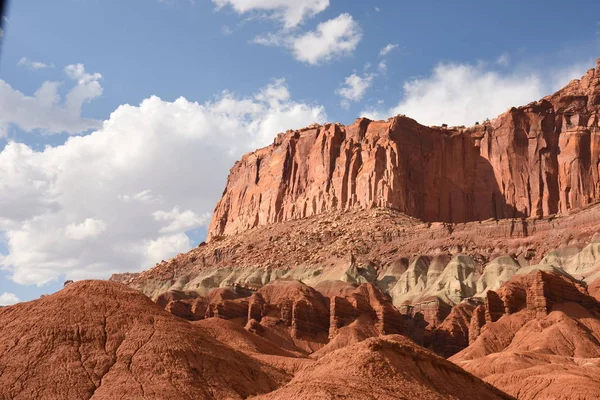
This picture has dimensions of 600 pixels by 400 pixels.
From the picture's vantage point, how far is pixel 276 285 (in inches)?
5084

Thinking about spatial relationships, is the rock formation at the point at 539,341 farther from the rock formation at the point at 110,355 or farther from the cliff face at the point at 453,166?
the cliff face at the point at 453,166

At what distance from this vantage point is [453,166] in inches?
7594

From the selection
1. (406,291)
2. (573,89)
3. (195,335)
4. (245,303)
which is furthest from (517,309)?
(573,89)

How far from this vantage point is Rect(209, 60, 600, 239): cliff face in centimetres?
17575

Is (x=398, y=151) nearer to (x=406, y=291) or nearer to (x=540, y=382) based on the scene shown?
(x=406, y=291)

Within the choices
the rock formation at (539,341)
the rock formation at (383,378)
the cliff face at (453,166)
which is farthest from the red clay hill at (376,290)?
the cliff face at (453,166)

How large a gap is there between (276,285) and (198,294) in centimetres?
1637

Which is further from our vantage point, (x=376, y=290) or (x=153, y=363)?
(x=376, y=290)

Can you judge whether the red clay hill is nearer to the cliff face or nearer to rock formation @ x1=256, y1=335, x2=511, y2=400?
rock formation @ x1=256, y1=335, x2=511, y2=400

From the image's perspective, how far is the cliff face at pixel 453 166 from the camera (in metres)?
176

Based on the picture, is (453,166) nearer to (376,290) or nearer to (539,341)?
(376,290)

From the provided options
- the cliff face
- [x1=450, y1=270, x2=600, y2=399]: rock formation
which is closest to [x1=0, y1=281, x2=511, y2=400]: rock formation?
[x1=450, y1=270, x2=600, y2=399]: rock formation

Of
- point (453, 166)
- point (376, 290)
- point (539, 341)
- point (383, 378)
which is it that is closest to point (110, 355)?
point (383, 378)

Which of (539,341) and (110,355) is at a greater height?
(539,341)
